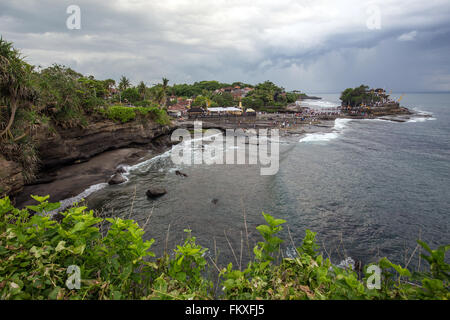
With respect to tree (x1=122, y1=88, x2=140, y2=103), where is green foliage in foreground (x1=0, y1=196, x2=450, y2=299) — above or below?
below

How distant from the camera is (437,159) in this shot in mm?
30797

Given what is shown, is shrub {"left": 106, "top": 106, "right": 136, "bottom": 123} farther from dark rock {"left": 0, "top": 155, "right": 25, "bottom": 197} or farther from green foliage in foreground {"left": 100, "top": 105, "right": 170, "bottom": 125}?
dark rock {"left": 0, "top": 155, "right": 25, "bottom": 197}

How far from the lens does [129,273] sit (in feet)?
8.58

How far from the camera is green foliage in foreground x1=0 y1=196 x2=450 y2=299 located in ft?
7.32

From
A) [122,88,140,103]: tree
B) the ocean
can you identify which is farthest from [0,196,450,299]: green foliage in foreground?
[122,88,140,103]: tree

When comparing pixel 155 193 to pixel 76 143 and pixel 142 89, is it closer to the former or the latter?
pixel 76 143

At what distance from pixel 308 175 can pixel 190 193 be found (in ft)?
43.6

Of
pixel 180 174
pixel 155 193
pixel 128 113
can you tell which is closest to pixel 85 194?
pixel 155 193

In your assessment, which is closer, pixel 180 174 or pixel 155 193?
pixel 155 193

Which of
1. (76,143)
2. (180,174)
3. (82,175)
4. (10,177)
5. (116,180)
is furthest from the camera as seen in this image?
(180,174)

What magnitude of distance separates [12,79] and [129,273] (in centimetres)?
1509

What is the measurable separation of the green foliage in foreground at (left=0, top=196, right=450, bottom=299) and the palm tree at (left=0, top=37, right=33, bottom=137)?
1283 cm
